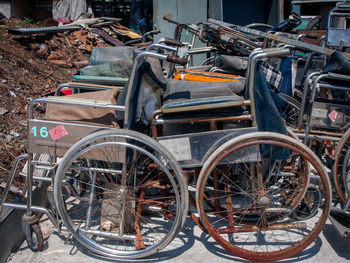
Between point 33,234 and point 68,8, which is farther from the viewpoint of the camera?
point 68,8

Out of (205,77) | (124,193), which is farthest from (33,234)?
(205,77)

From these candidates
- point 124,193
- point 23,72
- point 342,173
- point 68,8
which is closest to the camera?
point 124,193

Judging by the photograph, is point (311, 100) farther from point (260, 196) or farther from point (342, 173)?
point (260, 196)

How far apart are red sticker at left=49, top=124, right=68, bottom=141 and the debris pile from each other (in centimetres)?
114

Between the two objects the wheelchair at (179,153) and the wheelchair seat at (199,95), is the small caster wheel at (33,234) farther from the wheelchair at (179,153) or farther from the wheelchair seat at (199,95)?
the wheelchair seat at (199,95)

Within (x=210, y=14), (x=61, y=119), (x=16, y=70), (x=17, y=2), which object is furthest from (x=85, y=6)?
(x=61, y=119)

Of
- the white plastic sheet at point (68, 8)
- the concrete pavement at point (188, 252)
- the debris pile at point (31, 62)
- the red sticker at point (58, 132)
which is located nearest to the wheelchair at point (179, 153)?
the red sticker at point (58, 132)

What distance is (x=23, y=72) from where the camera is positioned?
5.82 meters

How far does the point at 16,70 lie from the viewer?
577 cm

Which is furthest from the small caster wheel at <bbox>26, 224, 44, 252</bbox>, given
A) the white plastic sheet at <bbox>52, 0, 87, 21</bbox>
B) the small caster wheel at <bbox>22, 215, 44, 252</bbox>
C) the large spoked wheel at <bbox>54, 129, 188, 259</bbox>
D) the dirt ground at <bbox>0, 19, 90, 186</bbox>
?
the white plastic sheet at <bbox>52, 0, 87, 21</bbox>

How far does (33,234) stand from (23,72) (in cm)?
406

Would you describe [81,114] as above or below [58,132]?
above

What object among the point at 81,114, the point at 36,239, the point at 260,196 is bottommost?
the point at 36,239

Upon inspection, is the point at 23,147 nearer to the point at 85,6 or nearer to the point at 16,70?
the point at 16,70
